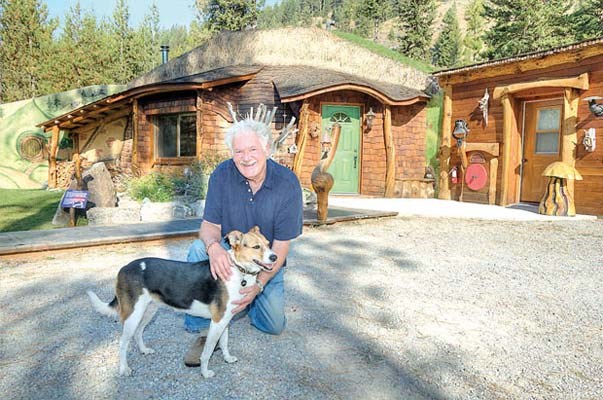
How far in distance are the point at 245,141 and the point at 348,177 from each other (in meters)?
10.5

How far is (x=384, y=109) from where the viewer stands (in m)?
12.3

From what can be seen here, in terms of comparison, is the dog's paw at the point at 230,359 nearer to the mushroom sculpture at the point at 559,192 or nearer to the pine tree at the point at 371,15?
the mushroom sculpture at the point at 559,192

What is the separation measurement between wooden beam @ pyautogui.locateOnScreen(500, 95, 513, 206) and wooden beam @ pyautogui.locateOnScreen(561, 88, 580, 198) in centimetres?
127

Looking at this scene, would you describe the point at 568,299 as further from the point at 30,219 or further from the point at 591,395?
the point at 30,219

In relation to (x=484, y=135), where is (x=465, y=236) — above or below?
below

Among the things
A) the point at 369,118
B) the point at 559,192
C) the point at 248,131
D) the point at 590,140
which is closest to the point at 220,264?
the point at 248,131

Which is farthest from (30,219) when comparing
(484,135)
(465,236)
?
(484,135)

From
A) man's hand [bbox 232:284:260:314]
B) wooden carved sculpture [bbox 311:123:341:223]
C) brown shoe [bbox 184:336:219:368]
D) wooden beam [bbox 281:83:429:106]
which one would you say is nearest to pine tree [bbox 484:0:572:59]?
wooden beam [bbox 281:83:429:106]

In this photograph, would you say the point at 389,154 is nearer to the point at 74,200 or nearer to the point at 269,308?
the point at 74,200

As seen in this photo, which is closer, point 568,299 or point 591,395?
point 591,395

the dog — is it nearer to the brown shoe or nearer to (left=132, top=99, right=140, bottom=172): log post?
the brown shoe

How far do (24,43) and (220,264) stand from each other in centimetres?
2896

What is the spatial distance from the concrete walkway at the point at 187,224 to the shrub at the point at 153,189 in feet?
5.42

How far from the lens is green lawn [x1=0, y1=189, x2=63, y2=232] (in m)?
7.95
